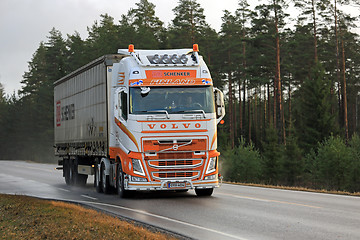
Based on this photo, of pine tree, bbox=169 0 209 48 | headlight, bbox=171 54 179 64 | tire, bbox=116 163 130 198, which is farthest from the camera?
pine tree, bbox=169 0 209 48

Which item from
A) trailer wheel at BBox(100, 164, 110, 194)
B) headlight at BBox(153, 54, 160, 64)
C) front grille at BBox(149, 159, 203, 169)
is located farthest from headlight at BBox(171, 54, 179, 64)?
trailer wheel at BBox(100, 164, 110, 194)

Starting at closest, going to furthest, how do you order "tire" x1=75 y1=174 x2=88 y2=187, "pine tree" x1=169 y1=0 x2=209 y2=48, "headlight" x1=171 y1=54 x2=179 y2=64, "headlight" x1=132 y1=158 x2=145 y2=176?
"headlight" x1=132 y1=158 x2=145 y2=176 < "headlight" x1=171 y1=54 x2=179 y2=64 < "tire" x1=75 y1=174 x2=88 y2=187 < "pine tree" x1=169 y1=0 x2=209 y2=48

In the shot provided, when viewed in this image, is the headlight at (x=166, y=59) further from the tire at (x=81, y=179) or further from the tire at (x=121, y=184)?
the tire at (x=81, y=179)

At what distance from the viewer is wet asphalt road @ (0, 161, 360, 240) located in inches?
410

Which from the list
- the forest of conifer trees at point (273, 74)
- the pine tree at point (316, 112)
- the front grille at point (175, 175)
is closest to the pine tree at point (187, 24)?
the forest of conifer trees at point (273, 74)

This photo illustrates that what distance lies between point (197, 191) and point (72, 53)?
82.6m

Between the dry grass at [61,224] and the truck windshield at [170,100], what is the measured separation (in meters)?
3.33

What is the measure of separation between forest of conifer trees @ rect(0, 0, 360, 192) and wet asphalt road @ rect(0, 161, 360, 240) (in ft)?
62.0

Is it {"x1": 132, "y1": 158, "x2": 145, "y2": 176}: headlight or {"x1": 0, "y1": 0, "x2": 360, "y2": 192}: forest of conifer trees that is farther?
{"x1": 0, "y1": 0, "x2": 360, "y2": 192}: forest of conifer trees

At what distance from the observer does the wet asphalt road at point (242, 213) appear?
10.4 meters

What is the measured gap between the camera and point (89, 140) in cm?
2070

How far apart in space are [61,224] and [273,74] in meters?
53.6

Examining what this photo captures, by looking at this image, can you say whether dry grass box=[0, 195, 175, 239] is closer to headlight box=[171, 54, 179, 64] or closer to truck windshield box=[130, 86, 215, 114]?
truck windshield box=[130, 86, 215, 114]

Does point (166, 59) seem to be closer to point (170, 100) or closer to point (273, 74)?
point (170, 100)
